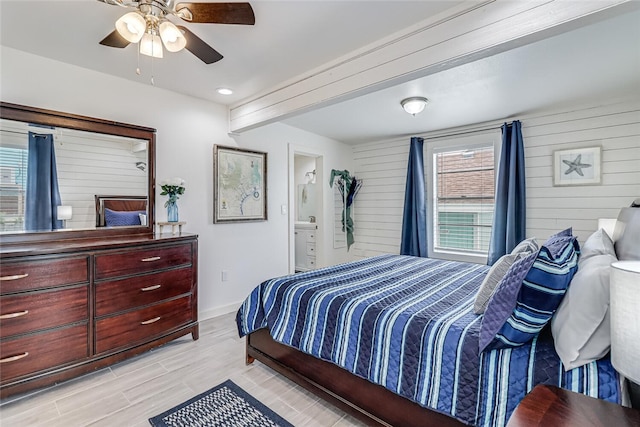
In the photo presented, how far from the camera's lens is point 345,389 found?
Answer: 1.76 meters

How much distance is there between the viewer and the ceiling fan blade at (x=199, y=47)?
1752mm

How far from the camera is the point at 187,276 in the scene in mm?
2697

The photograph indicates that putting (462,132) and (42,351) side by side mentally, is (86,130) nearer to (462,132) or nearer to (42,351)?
(42,351)

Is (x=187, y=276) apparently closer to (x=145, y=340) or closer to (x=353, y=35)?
(x=145, y=340)

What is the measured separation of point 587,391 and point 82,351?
112 inches

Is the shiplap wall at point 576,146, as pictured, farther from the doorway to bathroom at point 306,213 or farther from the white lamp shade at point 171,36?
the white lamp shade at point 171,36

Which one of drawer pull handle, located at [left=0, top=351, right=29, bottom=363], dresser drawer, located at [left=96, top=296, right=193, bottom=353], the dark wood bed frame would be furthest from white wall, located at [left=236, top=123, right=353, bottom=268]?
drawer pull handle, located at [left=0, top=351, right=29, bottom=363]

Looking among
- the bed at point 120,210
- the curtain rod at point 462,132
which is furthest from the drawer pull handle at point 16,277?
the curtain rod at point 462,132

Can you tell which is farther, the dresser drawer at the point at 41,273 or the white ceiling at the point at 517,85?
the white ceiling at the point at 517,85

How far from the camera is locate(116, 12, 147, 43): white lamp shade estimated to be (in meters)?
1.53

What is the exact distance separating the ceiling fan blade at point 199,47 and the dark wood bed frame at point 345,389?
77.9 inches

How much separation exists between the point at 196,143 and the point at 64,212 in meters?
1.37

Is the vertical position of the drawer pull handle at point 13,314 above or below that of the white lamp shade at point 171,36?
below

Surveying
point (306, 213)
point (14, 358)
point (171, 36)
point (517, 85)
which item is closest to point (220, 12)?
point (171, 36)
